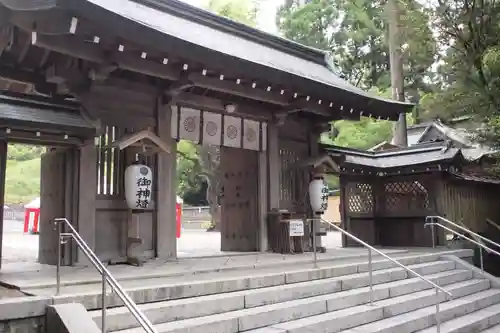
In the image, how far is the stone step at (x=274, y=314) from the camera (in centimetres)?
437

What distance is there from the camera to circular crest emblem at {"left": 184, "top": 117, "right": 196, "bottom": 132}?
26.7ft

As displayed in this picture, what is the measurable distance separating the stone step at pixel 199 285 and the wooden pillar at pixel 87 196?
5.87 ft

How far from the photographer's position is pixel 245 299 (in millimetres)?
5164

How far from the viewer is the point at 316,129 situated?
1034cm

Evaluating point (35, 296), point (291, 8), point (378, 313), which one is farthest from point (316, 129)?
point (291, 8)

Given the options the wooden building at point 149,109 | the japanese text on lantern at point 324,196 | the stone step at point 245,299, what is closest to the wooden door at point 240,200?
the wooden building at point 149,109

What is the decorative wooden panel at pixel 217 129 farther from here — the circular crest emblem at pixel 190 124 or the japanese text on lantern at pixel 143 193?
the japanese text on lantern at pixel 143 193

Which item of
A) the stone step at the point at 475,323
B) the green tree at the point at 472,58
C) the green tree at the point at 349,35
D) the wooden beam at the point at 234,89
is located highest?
the green tree at the point at 349,35

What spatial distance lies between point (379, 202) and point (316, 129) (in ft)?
9.55

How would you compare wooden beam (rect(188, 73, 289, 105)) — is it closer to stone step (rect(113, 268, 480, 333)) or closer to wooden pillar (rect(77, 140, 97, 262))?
wooden pillar (rect(77, 140, 97, 262))

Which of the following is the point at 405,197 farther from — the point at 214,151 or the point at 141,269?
the point at 214,151

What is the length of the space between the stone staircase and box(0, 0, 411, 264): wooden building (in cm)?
220

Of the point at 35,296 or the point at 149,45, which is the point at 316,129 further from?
the point at 35,296

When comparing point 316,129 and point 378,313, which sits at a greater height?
point 316,129
